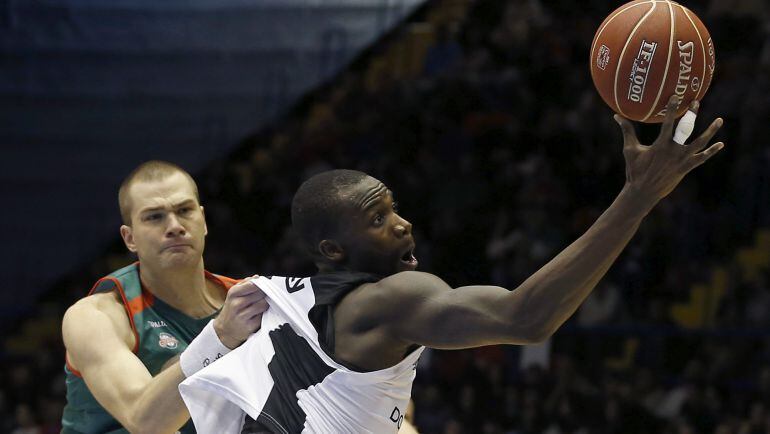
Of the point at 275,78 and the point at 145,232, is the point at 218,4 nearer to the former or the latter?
the point at 275,78

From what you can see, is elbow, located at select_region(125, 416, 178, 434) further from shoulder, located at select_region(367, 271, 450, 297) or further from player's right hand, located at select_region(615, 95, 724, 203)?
player's right hand, located at select_region(615, 95, 724, 203)

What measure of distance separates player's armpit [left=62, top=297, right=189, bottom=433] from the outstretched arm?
1008mm

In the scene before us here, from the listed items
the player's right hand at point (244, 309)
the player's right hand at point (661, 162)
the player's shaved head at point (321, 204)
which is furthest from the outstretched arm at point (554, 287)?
the player's right hand at point (244, 309)

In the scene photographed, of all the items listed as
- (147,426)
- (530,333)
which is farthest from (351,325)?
(147,426)

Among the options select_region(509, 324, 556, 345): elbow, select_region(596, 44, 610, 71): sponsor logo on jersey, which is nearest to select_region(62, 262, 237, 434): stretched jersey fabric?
select_region(509, 324, 556, 345): elbow

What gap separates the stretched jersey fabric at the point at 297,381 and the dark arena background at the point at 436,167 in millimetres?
6260

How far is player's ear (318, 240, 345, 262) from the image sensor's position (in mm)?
3346

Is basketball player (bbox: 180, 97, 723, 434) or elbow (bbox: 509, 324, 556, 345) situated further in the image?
basketball player (bbox: 180, 97, 723, 434)

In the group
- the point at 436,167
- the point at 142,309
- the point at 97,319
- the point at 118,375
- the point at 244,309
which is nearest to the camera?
the point at 244,309

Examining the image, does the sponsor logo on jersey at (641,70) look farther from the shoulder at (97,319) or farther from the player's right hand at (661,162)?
the shoulder at (97,319)

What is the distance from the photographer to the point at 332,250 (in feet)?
11.0

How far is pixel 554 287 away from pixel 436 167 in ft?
33.2

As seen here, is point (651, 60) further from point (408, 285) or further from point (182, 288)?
point (182, 288)

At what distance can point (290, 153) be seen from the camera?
14.9m
